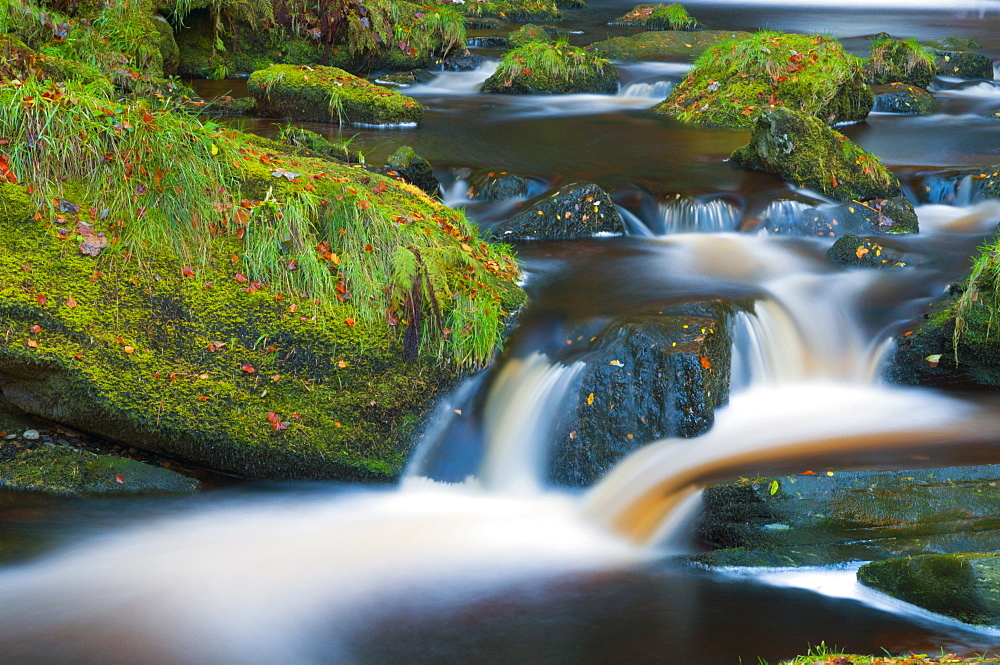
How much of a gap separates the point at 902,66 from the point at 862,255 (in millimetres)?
8422

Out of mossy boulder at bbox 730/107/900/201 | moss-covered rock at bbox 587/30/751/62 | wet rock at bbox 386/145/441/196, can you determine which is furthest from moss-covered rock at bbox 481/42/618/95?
wet rock at bbox 386/145/441/196

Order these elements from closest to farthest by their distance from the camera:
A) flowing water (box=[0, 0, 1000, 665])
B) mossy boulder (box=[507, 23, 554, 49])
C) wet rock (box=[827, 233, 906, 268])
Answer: flowing water (box=[0, 0, 1000, 665]) → wet rock (box=[827, 233, 906, 268]) → mossy boulder (box=[507, 23, 554, 49])

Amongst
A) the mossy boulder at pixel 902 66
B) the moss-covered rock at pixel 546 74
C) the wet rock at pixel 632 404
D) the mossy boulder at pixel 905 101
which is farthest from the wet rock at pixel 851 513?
the mossy boulder at pixel 902 66

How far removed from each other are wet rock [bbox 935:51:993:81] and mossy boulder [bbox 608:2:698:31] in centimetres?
586

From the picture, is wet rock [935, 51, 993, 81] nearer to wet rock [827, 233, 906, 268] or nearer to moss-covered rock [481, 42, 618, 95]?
moss-covered rock [481, 42, 618, 95]

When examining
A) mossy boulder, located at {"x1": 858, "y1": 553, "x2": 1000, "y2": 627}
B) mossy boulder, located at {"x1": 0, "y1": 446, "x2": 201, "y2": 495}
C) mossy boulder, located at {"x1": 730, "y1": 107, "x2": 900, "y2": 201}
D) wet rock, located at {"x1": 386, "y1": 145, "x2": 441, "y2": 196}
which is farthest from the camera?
mossy boulder, located at {"x1": 730, "y1": 107, "x2": 900, "y2": 201}

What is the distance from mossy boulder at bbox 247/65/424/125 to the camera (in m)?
10.7

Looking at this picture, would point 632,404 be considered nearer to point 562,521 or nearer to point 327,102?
point 562,521

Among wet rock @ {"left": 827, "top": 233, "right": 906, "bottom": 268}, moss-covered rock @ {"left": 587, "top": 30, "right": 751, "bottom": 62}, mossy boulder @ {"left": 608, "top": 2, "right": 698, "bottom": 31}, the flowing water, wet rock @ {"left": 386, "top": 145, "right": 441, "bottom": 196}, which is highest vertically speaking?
mossy boulder @ {"left": 608, "top": 2, "right": 698, "bottom": 31}

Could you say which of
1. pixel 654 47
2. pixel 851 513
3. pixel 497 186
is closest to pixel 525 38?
pixel 654 47

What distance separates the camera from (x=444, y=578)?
14.2ft

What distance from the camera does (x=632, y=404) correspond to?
5188mm

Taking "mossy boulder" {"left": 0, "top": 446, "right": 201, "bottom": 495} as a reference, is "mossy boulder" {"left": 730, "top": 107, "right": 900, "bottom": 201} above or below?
above

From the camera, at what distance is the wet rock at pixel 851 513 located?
4.06 metres
